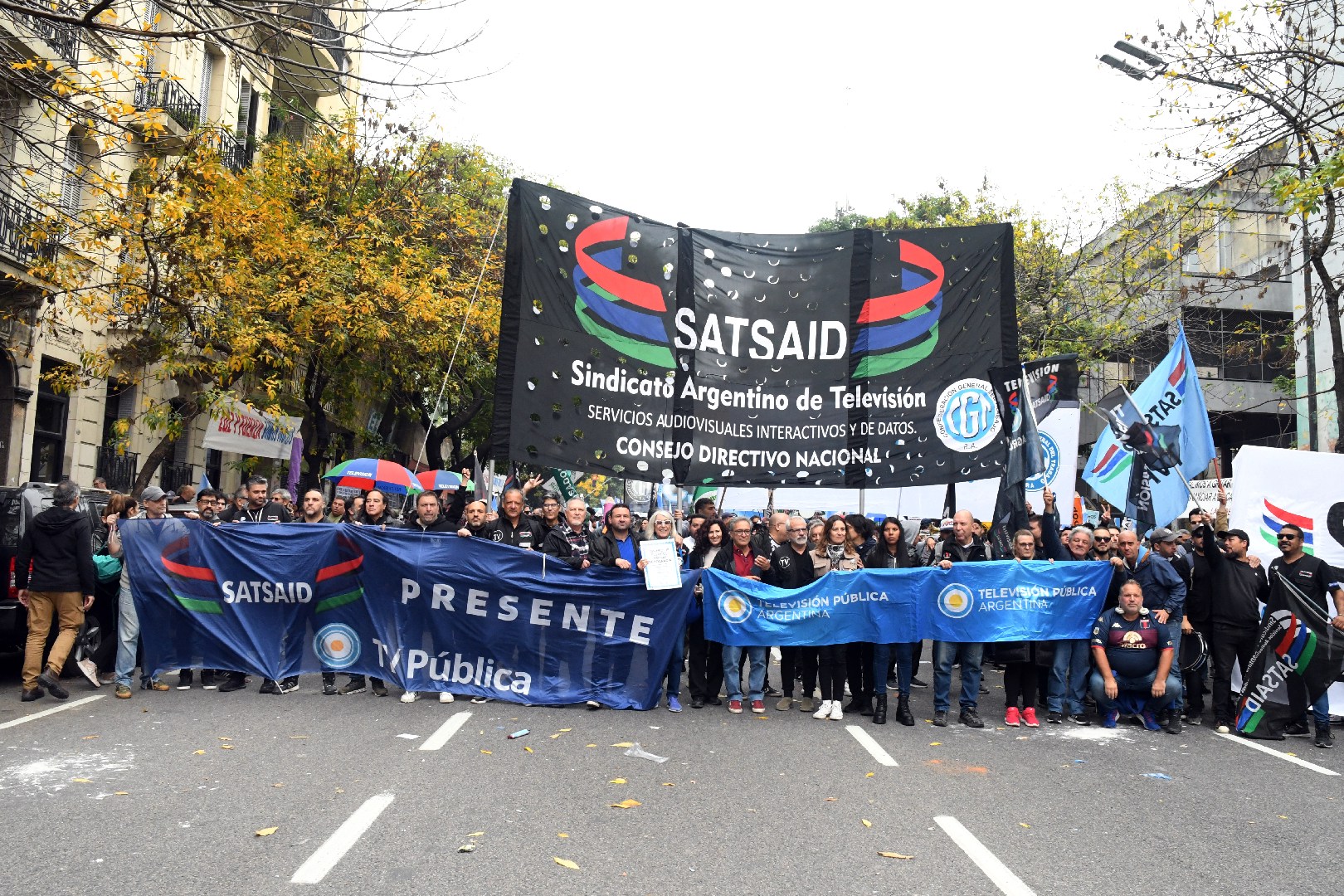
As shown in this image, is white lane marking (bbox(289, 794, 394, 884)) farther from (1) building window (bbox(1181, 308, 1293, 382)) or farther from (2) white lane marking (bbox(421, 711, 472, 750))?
(1) building window (bbox(1181, 308, 1293, 382))

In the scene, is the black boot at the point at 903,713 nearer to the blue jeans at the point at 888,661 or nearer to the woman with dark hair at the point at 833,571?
the blue jeans at the point at 888,661

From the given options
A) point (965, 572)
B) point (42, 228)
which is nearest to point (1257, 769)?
point (965, 572)

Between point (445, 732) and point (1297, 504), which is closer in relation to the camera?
point (445, 732)

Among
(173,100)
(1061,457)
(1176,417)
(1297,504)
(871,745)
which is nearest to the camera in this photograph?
(871,745)

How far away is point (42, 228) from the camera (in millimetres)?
12211

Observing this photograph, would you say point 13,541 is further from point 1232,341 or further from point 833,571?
point 1232,341

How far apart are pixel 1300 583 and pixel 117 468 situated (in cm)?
2086

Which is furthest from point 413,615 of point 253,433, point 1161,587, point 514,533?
point 253,433

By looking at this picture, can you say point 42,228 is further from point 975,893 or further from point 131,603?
point 975,893

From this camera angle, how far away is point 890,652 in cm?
953

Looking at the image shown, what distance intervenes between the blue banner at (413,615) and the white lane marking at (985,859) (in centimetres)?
407

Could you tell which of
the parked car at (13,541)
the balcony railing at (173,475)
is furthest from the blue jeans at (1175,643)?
the balcony railing at (173,475)

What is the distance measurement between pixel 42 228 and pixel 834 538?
9.37 metres

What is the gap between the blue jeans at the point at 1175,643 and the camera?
926 centimetres
